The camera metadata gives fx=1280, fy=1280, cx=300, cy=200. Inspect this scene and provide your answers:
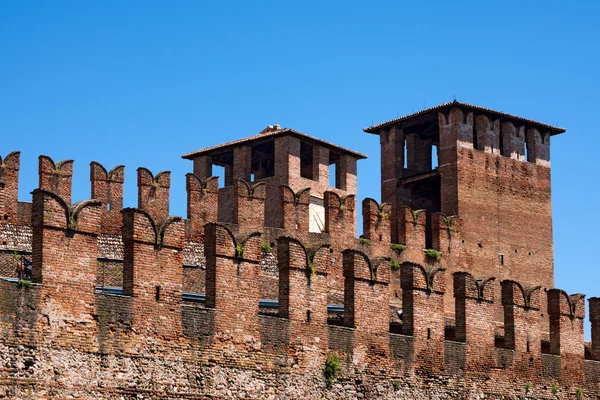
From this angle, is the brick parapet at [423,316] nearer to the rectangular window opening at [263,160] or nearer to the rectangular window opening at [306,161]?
the rectangular window opening at [263,160]

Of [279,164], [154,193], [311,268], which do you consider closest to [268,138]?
[279,164]

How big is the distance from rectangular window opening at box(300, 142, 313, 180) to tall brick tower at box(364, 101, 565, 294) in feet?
6.80

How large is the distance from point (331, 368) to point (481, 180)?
15300 mm

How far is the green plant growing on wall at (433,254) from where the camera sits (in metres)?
32.6

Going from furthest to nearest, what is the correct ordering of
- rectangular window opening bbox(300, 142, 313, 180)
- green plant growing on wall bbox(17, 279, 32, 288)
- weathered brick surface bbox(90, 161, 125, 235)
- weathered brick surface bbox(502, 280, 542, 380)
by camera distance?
rectangular window opening bbox(300, 142, 313, 180)
weathered brick surface bbox(90, 161, 125, 235)
weathered brick surface bbox(502, 280, 542, 380)
green plant growing on wall bbox(17, 279, 32, 288)

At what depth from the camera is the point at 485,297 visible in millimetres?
24250

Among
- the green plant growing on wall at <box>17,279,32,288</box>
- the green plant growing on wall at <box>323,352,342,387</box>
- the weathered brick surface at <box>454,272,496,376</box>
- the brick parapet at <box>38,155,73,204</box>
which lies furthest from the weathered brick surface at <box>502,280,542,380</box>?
the green plant growing on wall at <box>17,279,32,288</box>

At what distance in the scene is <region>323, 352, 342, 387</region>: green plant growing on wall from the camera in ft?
68.8

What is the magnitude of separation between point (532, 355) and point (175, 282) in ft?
29.4

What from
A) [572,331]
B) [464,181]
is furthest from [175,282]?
[464,181]

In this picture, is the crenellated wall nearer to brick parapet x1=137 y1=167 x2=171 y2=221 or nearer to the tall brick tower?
brick parapet x1=137 y1=167 x2=171 y2=221

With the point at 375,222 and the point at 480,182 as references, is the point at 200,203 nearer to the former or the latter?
the point at 375,222

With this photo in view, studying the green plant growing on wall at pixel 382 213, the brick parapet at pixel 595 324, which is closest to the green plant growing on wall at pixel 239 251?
the brick parapet at pixel 595 324

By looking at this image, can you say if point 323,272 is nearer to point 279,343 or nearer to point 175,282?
point 279,343
